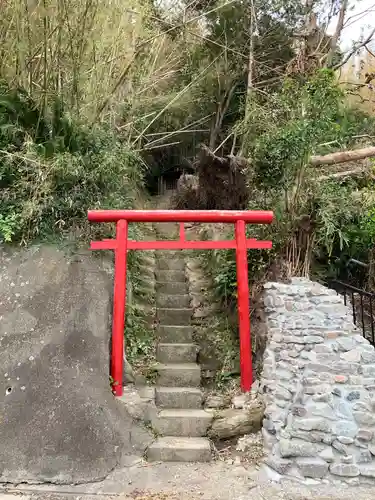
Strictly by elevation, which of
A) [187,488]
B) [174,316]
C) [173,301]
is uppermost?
[173,301]

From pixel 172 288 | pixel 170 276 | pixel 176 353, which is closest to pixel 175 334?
pixel 176 353

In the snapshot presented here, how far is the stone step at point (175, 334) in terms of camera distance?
5.76 meters

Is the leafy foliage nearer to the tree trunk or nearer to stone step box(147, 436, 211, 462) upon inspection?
stone step box(147, 436, 211, 462)

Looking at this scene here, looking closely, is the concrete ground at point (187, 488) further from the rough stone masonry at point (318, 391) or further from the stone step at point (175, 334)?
the stone step at point (175, 334)

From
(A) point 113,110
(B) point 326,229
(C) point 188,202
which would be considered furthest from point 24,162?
(C) point 188,202

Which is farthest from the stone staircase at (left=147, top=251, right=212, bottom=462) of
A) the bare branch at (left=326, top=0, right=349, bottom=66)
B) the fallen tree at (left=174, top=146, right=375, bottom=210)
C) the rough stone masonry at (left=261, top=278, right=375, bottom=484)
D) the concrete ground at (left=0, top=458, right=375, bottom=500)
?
the bare branch at (left=326, top=0, right=349, bottom=66)

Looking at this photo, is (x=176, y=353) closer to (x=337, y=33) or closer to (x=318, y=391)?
(x=318, y=391)

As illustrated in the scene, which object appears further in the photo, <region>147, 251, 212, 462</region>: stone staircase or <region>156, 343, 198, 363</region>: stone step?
<region>156, 343, 198, 363</region>: stone step

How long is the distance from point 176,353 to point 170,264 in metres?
2.19

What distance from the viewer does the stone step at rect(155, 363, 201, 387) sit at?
5.13 meters

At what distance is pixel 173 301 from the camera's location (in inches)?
254

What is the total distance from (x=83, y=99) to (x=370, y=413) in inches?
191

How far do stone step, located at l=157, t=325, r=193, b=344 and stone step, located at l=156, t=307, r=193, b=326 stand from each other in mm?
198

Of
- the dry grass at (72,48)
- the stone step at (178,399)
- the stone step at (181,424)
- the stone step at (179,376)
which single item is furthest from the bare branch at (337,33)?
the stone step at (181,424)
